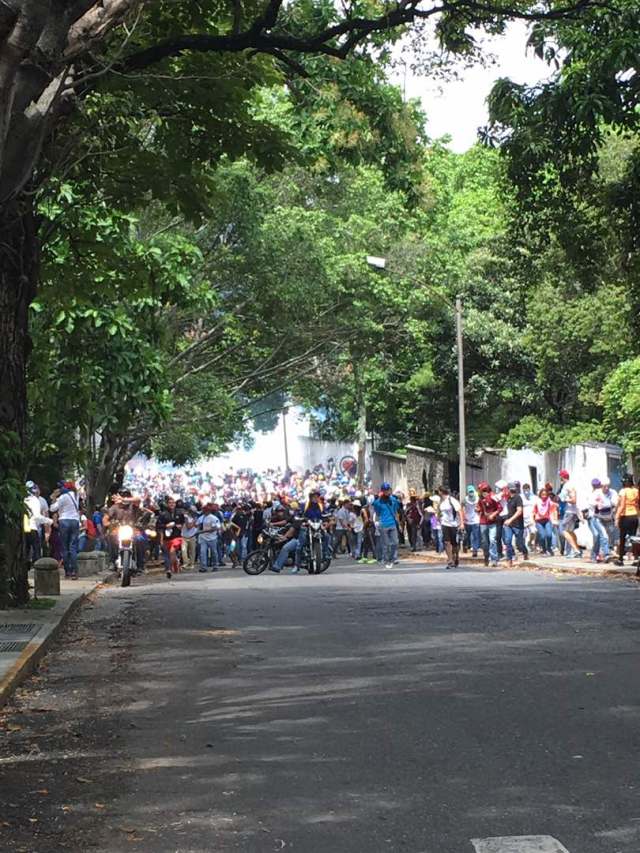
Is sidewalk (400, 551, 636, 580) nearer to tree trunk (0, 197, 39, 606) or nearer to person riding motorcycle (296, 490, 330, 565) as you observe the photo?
person riding motorcycle (296, 490, 330, 565)

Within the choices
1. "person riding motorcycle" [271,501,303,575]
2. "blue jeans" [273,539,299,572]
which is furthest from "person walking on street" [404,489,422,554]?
"blue jeans" [273,539,299,572]

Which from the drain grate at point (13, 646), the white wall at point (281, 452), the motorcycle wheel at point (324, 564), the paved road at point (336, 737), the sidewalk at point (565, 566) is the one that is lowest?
the paved road at point (336, 737)

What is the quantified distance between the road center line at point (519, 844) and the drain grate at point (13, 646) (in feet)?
25.0

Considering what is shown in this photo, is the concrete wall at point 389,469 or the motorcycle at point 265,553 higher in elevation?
the concrete wall at point 389,469

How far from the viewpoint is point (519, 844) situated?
5910 mm

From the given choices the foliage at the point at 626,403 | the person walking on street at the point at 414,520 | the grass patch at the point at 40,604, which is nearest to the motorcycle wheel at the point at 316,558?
the foliage at the point at 626,403

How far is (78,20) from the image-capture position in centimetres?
1103

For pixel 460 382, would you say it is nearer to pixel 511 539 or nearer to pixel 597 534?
pixel 511 539

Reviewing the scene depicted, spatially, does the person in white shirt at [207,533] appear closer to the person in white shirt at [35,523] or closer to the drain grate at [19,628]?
the person in white shirt at [35,523]

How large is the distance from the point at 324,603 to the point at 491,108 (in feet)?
22.4

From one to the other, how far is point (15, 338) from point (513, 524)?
15091mm

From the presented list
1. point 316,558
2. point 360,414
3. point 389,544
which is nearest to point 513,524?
point 389,544

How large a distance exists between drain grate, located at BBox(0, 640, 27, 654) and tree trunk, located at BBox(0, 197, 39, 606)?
2401 mm

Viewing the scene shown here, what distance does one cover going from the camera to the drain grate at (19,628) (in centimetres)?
1467
